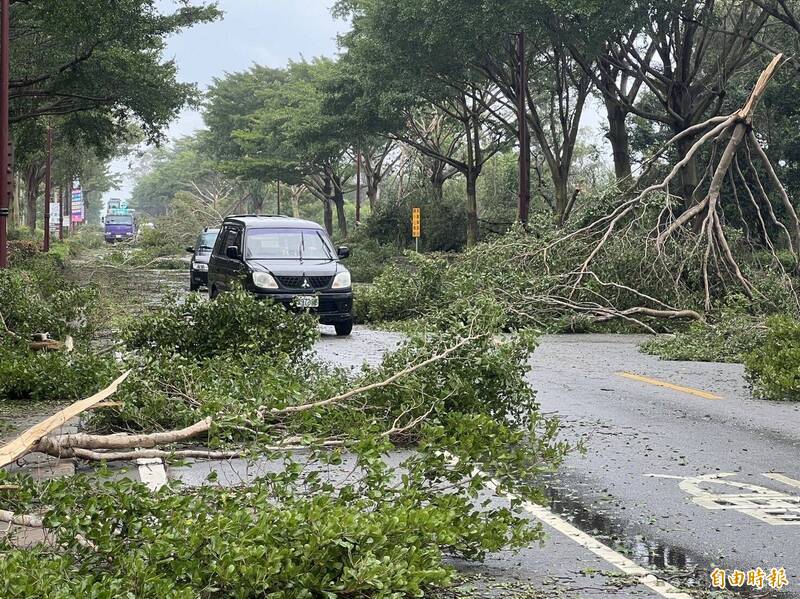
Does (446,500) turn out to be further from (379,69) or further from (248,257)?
(379,69)

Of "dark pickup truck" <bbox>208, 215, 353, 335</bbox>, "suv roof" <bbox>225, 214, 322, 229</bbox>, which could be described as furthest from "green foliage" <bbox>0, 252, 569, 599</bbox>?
"suv roof" <bbox>225, 214, 322, 229</bbox>

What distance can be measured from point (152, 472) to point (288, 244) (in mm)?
12933

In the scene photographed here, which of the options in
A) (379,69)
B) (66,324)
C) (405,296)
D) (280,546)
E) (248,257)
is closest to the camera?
(280,546)

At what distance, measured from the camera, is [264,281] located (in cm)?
2014

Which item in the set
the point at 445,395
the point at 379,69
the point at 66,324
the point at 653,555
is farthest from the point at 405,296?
the point at 379,69

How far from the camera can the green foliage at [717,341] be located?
17016mm

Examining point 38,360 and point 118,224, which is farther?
point 118,224

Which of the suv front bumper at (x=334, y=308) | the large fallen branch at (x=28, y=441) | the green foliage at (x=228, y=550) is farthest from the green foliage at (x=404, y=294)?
the green foliage at (x=228, y=550)

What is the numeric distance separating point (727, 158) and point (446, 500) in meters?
16.7

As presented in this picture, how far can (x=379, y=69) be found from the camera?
146 ft

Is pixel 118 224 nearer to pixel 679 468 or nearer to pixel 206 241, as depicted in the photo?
pixel 206 241

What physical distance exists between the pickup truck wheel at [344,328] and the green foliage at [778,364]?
341 inches

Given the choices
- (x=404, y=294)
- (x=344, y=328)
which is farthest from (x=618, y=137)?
(x=344, y=328)

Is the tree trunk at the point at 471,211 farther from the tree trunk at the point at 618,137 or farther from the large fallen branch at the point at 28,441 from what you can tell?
the large fallen branch at the point at 28,441
